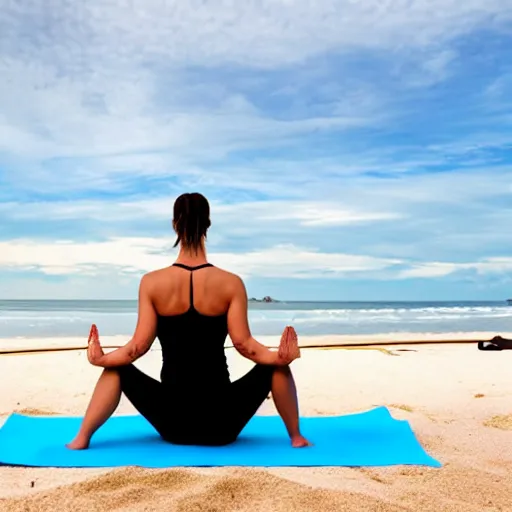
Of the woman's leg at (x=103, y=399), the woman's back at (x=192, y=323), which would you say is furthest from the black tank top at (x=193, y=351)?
the woman's leg at (x=103, y=399)

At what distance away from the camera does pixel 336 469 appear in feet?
10.8

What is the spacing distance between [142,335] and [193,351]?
276 mm

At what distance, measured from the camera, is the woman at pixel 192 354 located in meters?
3.58

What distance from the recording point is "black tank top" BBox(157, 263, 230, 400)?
3.60m

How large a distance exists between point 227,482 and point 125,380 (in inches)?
42.2

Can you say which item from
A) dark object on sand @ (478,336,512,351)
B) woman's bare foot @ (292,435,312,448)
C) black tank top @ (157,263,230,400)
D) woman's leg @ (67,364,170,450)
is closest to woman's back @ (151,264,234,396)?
black tank top @ (157,263,230,400)

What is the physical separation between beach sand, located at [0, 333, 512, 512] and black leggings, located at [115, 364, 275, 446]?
514 millimetres

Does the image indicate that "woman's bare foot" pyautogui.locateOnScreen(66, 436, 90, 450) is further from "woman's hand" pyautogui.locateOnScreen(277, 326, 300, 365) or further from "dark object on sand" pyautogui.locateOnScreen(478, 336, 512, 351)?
"dark object on sand" pyautogui.locateOnScreen(478, 336, 512, 351)

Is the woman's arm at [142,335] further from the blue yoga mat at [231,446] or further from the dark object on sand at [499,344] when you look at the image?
the dark object on sand at [499,344]

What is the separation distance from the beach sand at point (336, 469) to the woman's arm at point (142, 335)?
0.58 meters

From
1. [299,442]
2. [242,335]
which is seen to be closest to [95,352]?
[242,335]

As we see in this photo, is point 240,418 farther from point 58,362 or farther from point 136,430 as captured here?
point 58,362

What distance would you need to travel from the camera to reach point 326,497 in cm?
265

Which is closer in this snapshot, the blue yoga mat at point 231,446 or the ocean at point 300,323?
the blue yoga mat at point 231,446
